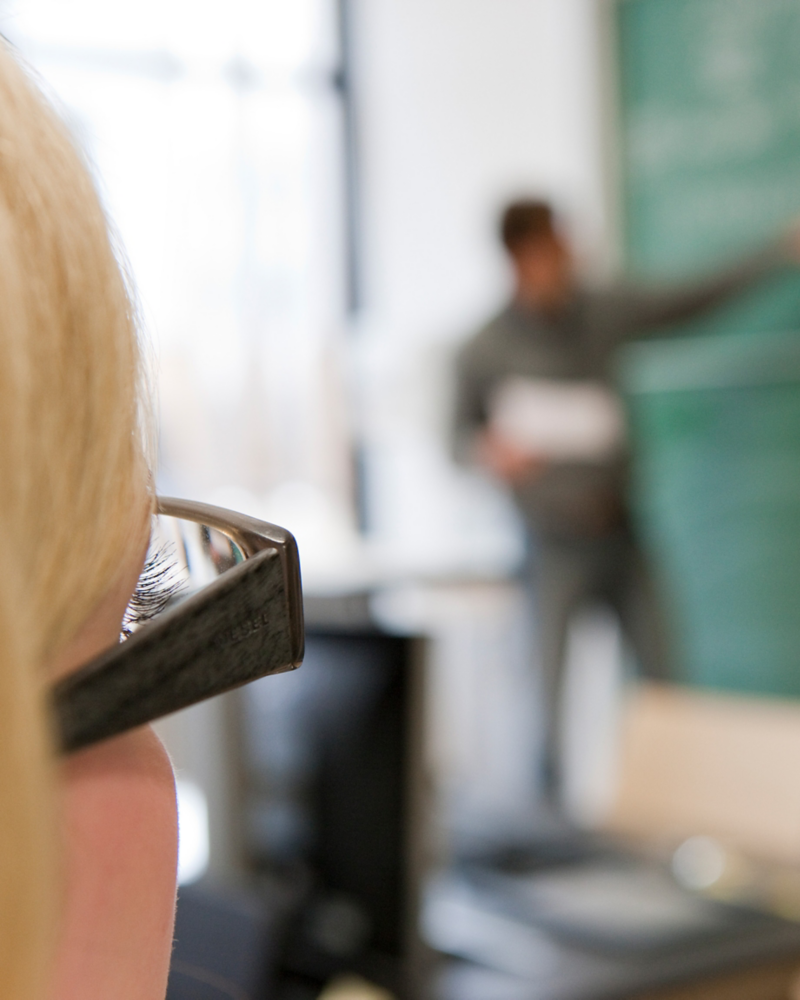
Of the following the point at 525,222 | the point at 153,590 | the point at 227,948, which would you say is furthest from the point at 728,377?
the point at 153,590

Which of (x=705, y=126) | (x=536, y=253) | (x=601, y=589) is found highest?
(x=705, y=126)

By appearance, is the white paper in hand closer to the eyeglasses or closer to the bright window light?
the bright window light

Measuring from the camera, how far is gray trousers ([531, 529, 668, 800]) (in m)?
3.63

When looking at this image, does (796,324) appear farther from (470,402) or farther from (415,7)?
(415,7)

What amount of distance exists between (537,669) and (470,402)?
92 centimetres

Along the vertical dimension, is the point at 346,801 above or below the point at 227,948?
above

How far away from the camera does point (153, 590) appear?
26 centimetres

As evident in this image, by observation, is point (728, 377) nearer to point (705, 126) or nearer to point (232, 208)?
point (705, 126)

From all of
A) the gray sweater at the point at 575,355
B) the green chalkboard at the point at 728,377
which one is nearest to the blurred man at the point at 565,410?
the gray sweater at the point at 575,355

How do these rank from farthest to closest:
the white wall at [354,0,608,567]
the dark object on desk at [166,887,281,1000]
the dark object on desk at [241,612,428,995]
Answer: the white wall at [354,0,608,567], the dark object on desk at [241,612,428,995], the dark object on desk at [166,887,281,1000]

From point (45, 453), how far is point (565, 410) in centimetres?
338

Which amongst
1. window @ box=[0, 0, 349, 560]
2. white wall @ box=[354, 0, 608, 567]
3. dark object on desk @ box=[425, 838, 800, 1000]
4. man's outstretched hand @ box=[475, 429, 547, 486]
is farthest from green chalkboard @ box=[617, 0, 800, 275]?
dark object on desk @ box=[425, 838, 800, 1000]

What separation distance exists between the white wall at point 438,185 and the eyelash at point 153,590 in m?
4.30

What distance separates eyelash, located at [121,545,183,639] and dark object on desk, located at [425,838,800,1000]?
0.90 m
